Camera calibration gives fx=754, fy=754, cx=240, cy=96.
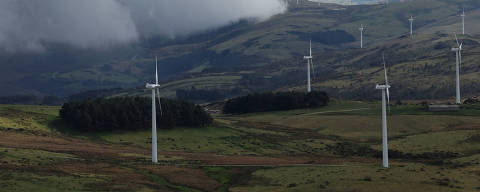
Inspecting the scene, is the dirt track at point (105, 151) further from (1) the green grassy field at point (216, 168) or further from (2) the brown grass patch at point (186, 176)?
(2) the brown grass patch at point (186, 176)

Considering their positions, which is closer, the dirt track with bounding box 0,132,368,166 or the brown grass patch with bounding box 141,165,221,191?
the brown grass patch with bounding box 141,165,221,191

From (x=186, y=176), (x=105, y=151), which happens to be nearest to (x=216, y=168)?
(x=186, y=176)

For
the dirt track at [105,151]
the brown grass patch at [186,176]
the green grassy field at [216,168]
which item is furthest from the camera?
the dirt track at [105,151]

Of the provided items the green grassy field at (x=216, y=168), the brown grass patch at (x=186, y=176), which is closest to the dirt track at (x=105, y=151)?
the green grassy field at (x=216, y=168)

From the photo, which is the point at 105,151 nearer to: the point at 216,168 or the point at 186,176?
the point at 216,168

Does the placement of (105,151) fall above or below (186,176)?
above

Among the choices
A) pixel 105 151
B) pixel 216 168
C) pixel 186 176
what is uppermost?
pixel 105 151

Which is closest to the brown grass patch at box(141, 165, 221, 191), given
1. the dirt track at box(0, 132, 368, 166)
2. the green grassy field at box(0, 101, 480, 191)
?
the green grassy field at box(0, 101, 480, 191)

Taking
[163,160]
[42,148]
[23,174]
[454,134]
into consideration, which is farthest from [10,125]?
[454,134]

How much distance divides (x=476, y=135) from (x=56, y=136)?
107516 millimetres

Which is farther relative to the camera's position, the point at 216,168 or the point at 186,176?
the point at 216,168

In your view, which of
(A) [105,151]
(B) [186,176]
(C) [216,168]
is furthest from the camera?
(A) [105,151]

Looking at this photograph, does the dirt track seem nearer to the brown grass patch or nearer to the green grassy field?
the green grassy field

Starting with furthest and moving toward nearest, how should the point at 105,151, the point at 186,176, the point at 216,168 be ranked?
1. the point at 105,151
2. the point at 216,168
3. the point at 186,176
